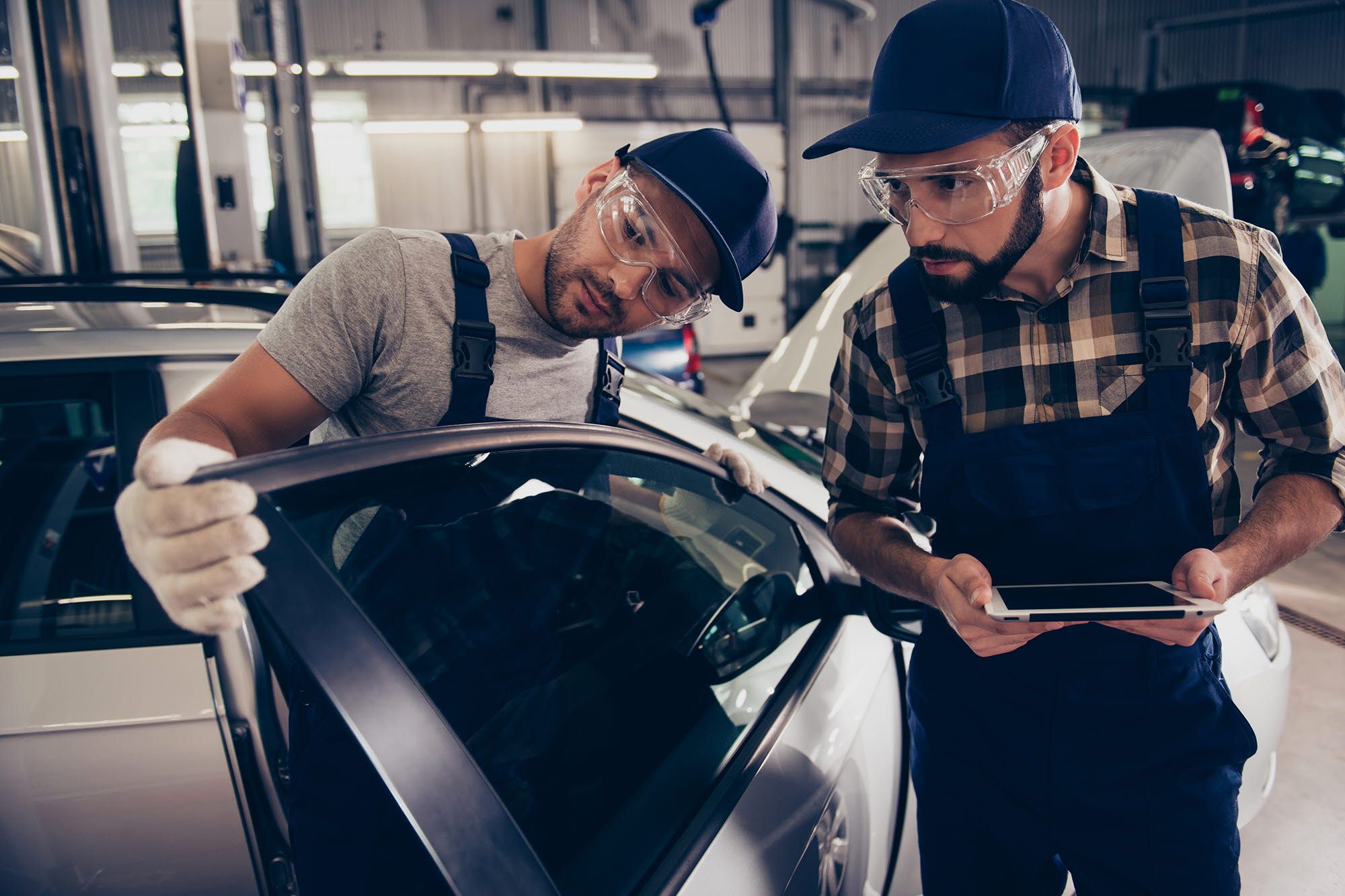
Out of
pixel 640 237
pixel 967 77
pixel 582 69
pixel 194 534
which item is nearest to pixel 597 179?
pixel 640 237

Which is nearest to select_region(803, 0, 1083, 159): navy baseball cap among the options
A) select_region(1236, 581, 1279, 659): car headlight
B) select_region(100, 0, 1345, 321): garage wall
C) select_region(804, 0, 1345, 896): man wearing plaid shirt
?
select_region(804, 0, 1345, 896): man wearing plaid shirt

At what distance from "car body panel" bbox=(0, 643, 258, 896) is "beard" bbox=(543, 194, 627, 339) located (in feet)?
2.46

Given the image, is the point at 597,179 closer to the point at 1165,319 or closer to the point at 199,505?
the point at 1165,319

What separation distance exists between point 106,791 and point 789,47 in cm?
1140

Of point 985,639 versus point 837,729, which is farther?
point 837,729

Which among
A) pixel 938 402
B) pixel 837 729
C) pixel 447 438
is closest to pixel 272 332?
pixel 447 438

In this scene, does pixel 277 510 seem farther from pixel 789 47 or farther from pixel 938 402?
pixel 789 47

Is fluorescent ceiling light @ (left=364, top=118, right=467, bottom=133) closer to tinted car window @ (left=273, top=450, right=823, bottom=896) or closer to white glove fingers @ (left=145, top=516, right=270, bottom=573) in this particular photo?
tinted car window @ (left=273, top=450, right=823, bottom=896)

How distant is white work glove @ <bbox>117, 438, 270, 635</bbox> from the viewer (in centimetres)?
58

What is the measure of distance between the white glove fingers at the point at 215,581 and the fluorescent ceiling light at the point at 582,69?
8.32m

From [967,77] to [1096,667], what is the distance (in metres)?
0.77

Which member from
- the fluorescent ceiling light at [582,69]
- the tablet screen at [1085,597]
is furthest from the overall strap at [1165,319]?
the fluorescent ceiling light at [582,69]

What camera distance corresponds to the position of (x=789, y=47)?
35.8 feet

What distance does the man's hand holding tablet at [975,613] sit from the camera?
1.05 meters
